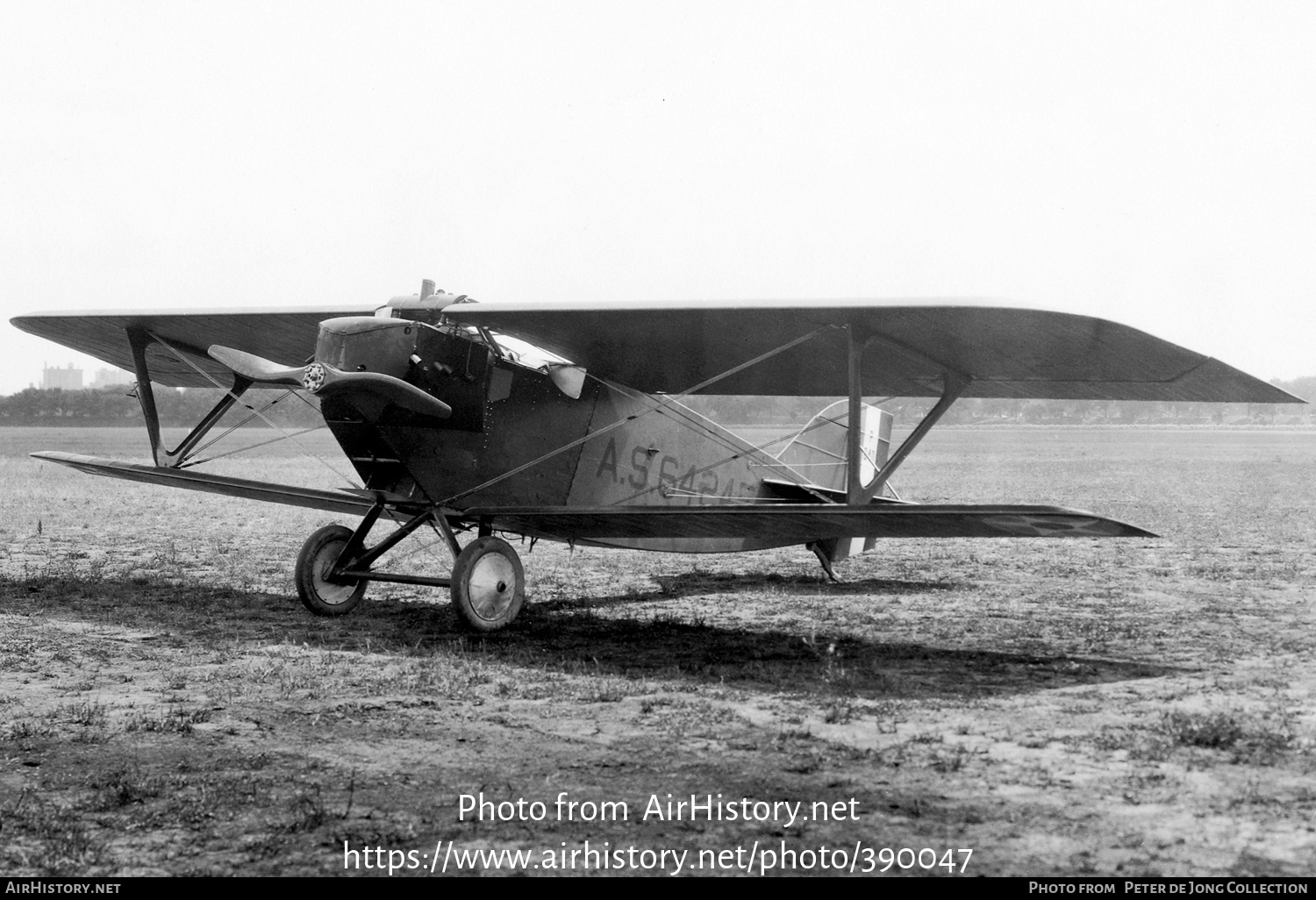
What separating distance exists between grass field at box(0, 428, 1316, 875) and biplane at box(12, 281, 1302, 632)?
815 millimetres

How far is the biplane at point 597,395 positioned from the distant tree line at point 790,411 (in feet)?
178

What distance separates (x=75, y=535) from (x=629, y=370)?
10.2 m

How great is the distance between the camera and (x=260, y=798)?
13.9 feet

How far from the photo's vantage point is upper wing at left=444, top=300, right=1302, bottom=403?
716cm

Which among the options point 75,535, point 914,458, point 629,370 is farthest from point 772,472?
point 914,458

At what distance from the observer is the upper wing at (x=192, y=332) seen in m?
9.67

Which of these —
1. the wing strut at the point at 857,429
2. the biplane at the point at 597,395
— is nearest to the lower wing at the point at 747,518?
the biplane at the point at 597,395

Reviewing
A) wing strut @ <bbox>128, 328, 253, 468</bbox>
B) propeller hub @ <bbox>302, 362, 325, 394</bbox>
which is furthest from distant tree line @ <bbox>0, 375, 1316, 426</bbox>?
propeller hub @ <bbox>302, 362, 325, 394</bbox>

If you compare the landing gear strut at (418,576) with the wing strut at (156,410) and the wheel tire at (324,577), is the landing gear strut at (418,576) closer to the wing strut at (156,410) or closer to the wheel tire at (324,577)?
the wheel tire at (324,577)

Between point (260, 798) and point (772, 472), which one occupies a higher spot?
point (772, 472)

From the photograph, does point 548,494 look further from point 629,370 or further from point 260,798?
point 260,798

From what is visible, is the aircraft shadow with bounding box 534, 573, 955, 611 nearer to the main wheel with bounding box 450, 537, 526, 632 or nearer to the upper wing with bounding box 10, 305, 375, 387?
the main wheel with bounding box 450, 537, 526, 632

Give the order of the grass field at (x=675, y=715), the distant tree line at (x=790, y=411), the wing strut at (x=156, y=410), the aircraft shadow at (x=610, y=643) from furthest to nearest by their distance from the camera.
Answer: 1. the distant tree line at (x=790, y=411)
2. the wing strut at (x=156, y=410)
3. the aircraft shadow at (x=610, y=643)
4. the grass field at (x=675, y=715)

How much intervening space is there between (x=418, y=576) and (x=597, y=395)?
6.77 feet
